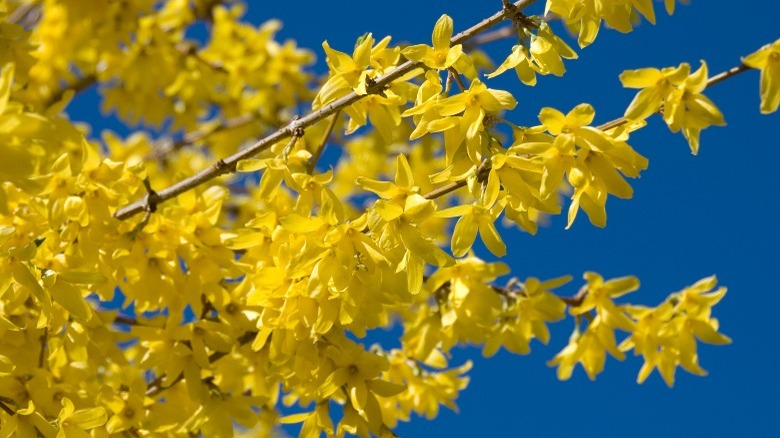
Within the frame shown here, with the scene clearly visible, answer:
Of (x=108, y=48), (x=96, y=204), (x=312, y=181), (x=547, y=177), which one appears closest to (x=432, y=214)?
(x=547, y=177)

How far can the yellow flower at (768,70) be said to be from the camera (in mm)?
1872

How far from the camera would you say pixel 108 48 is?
13.9 ft

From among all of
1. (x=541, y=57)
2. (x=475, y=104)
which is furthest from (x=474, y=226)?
(x=541, y=57)

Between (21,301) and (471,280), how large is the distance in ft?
4.08

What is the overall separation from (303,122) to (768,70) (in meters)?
1.06

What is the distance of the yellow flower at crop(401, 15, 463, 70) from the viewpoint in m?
1.85

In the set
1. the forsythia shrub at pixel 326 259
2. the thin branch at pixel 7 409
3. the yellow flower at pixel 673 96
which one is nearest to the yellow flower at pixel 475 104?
the forsythia shrub at pixel 326 259

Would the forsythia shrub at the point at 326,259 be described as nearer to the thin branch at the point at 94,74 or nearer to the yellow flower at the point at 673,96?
the yellow flower at the point at 673,96

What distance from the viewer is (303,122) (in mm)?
2186

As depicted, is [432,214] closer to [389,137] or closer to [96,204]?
[389,137]

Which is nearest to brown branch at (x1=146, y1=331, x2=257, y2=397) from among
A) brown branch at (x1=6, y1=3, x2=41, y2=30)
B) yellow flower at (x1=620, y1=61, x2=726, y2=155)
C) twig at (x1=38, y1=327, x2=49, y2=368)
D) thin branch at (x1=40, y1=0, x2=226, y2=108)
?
twig at (x1=38, y1=327, x2=49, y2=368)

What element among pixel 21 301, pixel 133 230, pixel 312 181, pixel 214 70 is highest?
pixel 214 70

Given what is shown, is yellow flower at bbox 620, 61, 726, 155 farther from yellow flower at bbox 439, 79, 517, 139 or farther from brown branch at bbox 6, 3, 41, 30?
brown branch at bbox 6, 3, 41, 30

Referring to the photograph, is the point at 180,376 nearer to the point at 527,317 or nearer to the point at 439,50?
the point at 527,317
